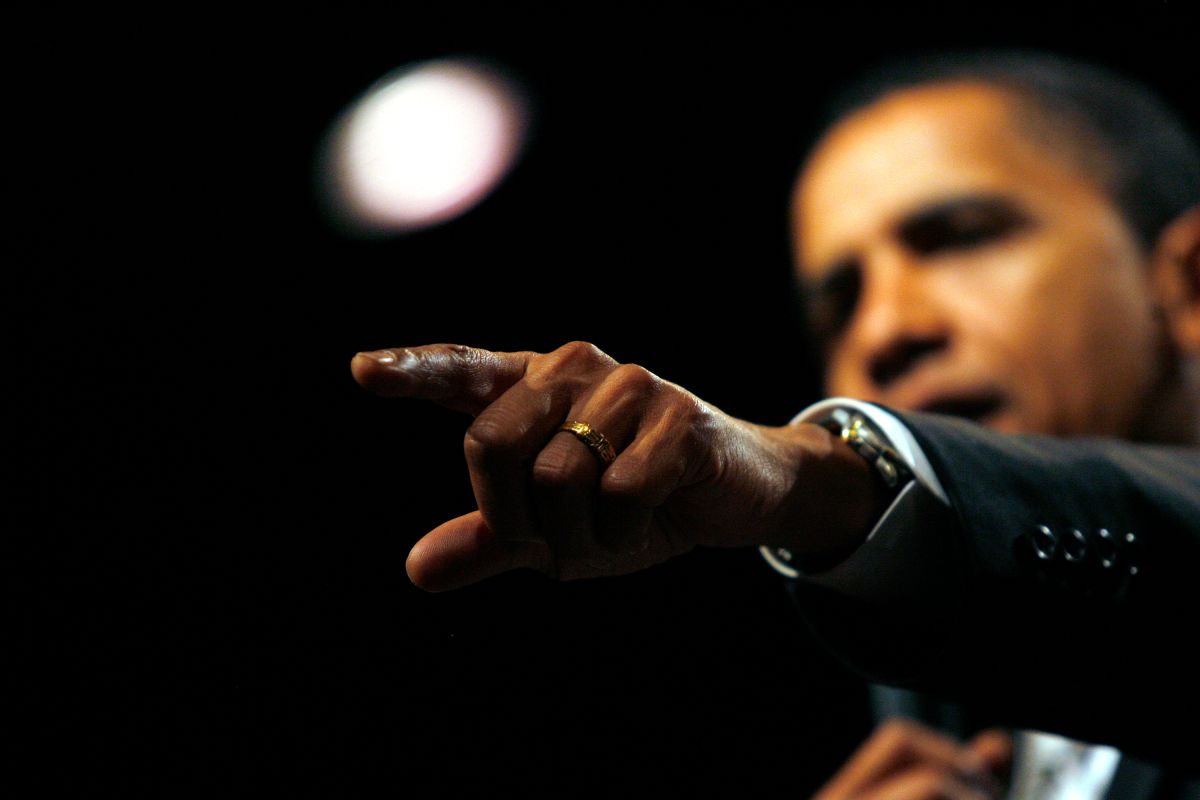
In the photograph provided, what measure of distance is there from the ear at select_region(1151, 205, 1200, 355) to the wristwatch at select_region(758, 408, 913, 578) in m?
0.88

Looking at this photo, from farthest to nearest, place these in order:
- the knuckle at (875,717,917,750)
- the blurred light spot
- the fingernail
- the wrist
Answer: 1. the knuckle at (875,717,917,750)
2. the blurred light spot
3. the wrist
4. the fingernail

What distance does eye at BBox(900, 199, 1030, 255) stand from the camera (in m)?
1.49

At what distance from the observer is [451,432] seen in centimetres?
81

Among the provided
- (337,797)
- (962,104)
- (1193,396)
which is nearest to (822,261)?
(962,104)

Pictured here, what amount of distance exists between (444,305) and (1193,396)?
105 centimetres

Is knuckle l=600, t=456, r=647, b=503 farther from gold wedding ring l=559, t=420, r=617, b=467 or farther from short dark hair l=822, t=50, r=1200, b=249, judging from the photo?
short dark hair l=822, t=50, r=1200, b=249

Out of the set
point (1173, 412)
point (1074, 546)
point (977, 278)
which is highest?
point (977, 278)

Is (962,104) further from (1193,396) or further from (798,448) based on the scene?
(798,448)

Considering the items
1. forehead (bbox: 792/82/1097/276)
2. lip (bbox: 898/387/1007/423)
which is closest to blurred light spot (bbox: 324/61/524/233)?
forehead (bbox: 792/82/1097/276)

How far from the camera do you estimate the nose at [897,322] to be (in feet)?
4.75

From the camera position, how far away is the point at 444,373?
59 cm

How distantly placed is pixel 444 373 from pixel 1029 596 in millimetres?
467

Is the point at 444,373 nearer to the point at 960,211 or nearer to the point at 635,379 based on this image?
the point at 635,379

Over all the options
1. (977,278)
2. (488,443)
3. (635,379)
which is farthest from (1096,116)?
(488,443)
